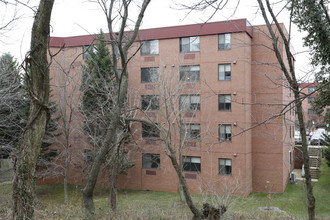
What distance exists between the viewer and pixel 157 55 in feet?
74.3

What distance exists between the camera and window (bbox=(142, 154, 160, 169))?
22.5m

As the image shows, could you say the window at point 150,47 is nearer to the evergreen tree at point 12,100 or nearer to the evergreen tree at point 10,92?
the evergreen tree at point 12,100

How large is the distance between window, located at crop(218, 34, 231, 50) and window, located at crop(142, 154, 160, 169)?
Result: 8819 millimetres

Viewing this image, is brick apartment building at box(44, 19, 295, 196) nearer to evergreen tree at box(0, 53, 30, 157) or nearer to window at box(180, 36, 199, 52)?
window at box(180, 36, 199, 52)

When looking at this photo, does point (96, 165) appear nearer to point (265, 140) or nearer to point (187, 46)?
point (187, 46)

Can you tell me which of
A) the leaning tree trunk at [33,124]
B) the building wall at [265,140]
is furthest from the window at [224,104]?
the leaning tree trunk at [33,124]

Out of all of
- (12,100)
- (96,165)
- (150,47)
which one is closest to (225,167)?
(150,47)

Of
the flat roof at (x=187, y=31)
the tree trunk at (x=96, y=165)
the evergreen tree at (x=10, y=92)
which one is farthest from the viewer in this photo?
the flat roof at (x=187, y=31)

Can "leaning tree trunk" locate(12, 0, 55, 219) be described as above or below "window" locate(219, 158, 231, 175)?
above

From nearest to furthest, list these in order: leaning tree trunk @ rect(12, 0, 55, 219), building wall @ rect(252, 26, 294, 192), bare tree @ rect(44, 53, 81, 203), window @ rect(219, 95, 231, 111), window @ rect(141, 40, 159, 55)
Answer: leaning tree trunk @ rect(12, 0, 55, 219), bare tree @ rect(44, 53, 81, 203), window @ rect(219, 95, 231, 111), building wall @ rect(252, 26, 294, 192), window @ rect(141, 40, 159, 55)

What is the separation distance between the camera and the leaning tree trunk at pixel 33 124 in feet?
14.9

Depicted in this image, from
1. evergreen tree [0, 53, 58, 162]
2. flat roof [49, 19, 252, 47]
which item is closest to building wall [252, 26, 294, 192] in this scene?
flat roof [49, 19, 252, 47]

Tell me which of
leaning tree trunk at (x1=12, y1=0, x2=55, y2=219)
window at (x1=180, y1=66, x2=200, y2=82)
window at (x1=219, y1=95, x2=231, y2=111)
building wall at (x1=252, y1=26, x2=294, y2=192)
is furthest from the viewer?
building wall at (x1=252, y1=26, x2=294, y2=192)

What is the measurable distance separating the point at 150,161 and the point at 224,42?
9917mm
